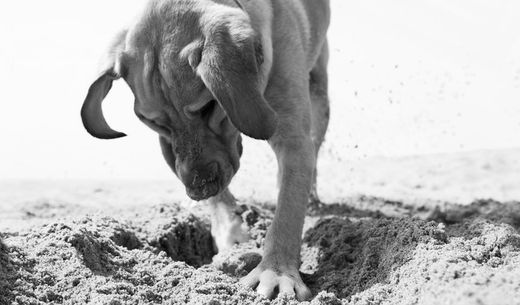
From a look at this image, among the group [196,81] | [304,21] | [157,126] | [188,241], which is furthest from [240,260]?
[304,21]

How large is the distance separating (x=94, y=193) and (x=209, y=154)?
4.57m

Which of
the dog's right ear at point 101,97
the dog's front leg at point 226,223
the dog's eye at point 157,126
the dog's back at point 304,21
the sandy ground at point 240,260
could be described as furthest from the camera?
the dog's front leg at point 226,223

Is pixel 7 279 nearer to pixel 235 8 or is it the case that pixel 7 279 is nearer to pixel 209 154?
pixel 209 154

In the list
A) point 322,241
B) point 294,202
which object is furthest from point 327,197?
point 294,202

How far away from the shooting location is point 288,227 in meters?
4.02

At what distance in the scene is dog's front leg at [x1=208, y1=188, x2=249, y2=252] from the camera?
16.3 feet

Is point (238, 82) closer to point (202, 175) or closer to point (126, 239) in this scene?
point (202, 175)

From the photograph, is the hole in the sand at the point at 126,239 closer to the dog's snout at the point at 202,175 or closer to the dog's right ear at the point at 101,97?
the dog's right ear at the point at 101,97

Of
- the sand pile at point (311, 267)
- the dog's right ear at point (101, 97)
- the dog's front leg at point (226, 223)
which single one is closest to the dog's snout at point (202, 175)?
the sand pile at point (311, 267)

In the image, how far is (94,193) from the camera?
8.15 m

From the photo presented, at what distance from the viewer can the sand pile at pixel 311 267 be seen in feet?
9.89

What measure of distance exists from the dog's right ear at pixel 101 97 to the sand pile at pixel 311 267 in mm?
554

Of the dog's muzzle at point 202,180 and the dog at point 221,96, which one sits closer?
the dog at point 221,96

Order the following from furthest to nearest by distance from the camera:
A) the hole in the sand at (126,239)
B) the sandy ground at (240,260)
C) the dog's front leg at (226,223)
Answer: the dog's front leg at (226,223) < the hole in the sand at (126,239) < the sandy ground at (240,260)
